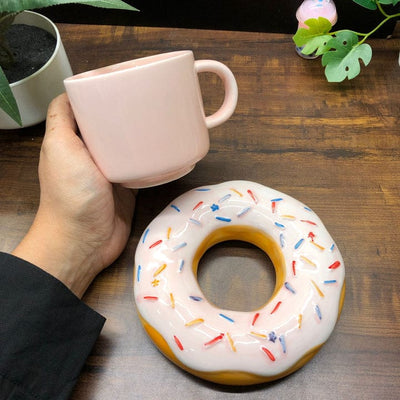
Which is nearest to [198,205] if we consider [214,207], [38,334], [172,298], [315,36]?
[214,207]

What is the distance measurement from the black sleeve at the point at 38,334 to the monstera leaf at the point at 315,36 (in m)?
0.50

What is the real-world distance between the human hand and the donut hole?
0.12 meters

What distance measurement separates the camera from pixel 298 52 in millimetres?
809

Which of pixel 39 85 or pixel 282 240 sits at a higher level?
pixel 39 85

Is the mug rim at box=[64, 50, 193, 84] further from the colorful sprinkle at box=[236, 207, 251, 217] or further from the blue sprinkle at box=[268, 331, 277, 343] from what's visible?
the blue sprinkle at box=[268, 331, 277, 343]

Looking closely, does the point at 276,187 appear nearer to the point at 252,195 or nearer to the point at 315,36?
the point at 252,195

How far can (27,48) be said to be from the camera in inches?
26.4

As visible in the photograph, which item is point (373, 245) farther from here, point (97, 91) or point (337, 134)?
point (97, 91)

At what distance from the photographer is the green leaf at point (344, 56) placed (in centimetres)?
70

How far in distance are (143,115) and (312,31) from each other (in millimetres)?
366

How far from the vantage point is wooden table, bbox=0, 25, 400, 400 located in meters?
0.53

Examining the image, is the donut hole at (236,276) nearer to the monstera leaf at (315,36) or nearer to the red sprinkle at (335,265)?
the red sprinkle at (335,265)

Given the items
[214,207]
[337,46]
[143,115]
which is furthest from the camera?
[337,46]

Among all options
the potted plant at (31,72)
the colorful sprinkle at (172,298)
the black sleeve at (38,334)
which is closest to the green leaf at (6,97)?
the potted plant at (31,72)
